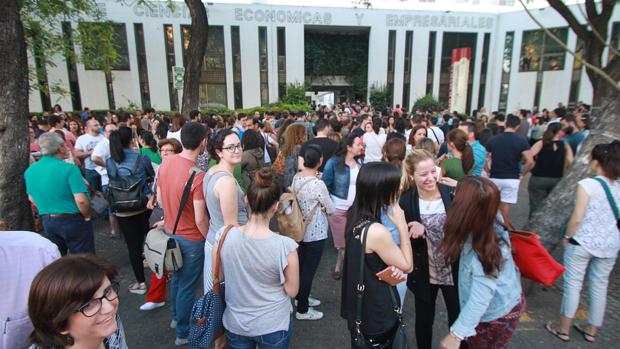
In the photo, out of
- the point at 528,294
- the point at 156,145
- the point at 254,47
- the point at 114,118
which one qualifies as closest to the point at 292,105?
the point at 254,47

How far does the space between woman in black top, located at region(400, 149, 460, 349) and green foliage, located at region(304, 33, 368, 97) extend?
25.4 meters

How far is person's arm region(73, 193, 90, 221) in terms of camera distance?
3127 millimetres

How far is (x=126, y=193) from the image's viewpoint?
3578 millimetres

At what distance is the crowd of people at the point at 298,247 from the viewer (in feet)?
4.57

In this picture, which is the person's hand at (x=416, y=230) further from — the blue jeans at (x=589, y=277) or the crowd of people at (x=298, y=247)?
the blue jeans at (x=589, y=277)

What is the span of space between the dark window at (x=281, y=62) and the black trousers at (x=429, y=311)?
2370 centimetres

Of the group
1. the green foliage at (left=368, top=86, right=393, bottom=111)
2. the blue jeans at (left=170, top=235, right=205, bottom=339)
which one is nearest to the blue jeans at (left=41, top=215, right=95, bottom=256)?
the blue jeans at (left=170, top=235, right=205, bottom=339)

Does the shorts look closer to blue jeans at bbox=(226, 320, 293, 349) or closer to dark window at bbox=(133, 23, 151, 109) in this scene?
blue jeans at bbox=(226, 320, 293, 349)

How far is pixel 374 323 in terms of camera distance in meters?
1.94

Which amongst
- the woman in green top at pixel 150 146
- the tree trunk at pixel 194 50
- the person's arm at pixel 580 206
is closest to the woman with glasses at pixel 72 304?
the person's arm at pixel 580 206

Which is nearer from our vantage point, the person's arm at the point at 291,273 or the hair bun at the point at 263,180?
the person's arm at the point at 291,273

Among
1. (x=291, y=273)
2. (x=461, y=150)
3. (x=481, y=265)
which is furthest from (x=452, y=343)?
(x=461, y=150)

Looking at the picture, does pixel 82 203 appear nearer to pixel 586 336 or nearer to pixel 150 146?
pixel 150 146

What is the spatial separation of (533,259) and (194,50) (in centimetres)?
1072
